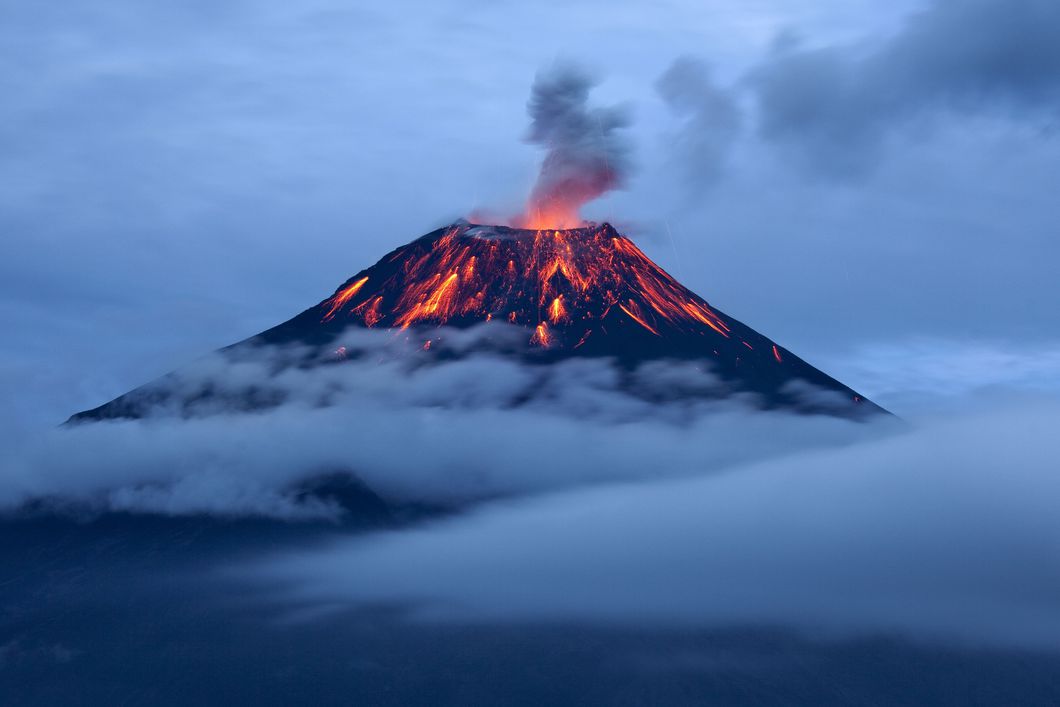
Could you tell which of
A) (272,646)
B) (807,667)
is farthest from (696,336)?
(272,646)

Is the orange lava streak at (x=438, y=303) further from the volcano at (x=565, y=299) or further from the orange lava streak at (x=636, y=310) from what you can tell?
the orange lava streak at (x=636, y=310)

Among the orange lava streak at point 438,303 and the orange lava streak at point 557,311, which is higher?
the orange lava streak at point 438,303

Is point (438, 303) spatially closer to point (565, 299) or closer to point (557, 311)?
point (557, 311)

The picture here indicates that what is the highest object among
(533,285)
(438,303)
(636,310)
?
(438,303)

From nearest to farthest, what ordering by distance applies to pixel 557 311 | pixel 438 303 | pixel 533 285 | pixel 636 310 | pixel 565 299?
pixel 533 285 < pixel 636 310 < pixel 565 299 < pixel 557 311 < pixel 438 303

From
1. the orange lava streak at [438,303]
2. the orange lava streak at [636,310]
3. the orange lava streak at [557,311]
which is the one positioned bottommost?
the orange lava streak at [636,310]

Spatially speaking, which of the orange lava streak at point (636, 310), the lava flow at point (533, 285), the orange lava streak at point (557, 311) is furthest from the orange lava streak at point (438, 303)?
the orange lava streak at point (636, 310)

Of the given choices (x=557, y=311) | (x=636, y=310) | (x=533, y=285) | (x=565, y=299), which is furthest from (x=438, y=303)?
(x=636, y=310)

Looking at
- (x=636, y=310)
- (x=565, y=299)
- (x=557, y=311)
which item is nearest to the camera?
(x=636, y=310)
